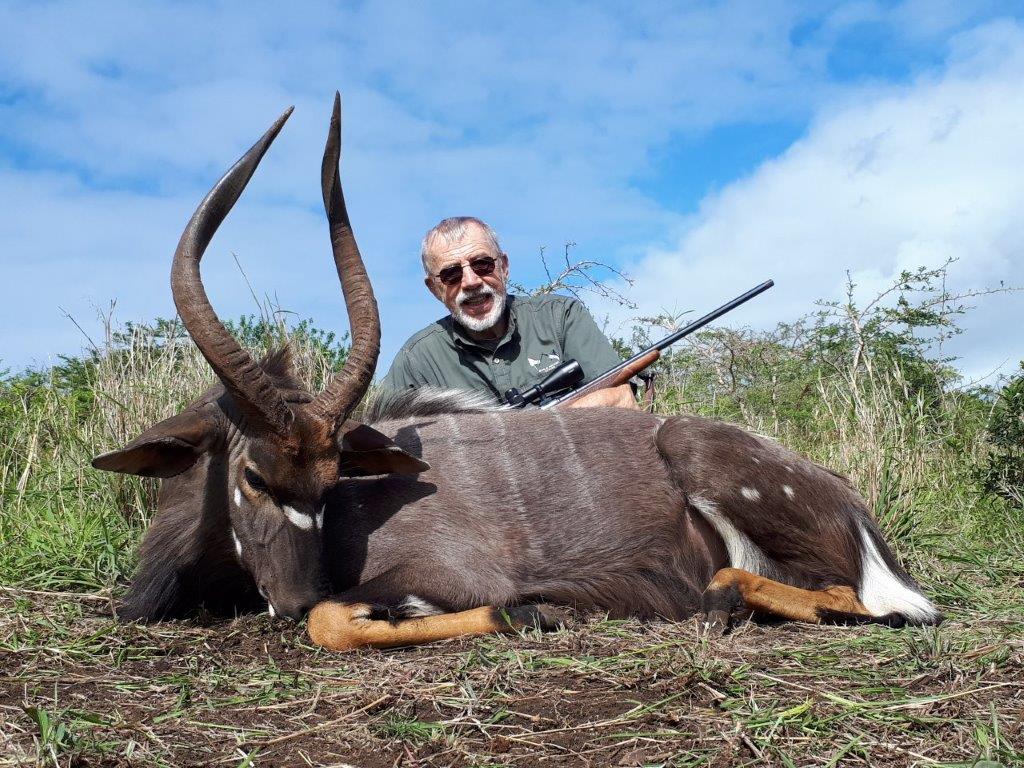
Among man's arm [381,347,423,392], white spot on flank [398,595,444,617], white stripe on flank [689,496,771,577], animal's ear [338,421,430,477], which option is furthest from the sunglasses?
white spot on flank [398,595,444,617]

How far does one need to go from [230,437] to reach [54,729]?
135 centimetres

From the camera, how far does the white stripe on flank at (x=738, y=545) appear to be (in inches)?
148

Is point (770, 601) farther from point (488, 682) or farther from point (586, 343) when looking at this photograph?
point (586, 343)

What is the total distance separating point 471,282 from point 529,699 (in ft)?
11.7

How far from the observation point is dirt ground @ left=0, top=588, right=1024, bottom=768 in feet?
6.73

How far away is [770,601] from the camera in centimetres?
340

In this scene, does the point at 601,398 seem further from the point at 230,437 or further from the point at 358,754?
the point at 358,754

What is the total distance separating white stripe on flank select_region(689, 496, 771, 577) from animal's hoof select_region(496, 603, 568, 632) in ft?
2.63

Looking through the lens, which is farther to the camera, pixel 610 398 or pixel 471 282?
pixel 471 282

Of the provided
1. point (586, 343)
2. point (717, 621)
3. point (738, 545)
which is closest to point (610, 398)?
point (586, 343)

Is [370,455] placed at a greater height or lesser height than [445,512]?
greater

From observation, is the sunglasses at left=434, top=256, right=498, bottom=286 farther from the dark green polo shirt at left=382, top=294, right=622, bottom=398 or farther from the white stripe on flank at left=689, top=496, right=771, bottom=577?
the white stripe on flank at left=689, top=496, right=771, bottom=577

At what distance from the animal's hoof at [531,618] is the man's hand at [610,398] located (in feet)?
6.13

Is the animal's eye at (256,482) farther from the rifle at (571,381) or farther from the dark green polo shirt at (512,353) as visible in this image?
the dark green polo shirt at (512,353)
